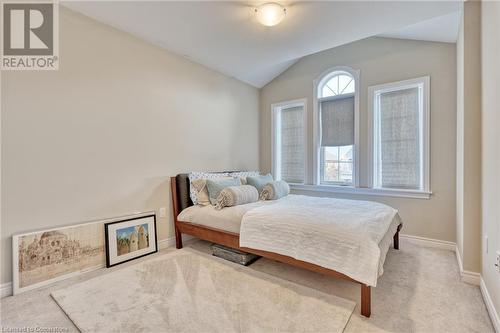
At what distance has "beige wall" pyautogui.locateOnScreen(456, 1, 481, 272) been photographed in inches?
82.2

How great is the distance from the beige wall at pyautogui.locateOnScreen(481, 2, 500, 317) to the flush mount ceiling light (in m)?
1.60

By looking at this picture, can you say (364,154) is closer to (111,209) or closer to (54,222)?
(111,209)

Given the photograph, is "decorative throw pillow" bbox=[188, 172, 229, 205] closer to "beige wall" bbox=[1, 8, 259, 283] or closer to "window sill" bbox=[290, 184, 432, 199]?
"beige wall" bbox=[1, 8, 259, 283]

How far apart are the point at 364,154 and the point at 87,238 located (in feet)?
12.6

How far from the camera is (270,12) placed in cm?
217

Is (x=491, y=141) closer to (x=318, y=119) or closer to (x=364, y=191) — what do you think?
(x=364, y=191)

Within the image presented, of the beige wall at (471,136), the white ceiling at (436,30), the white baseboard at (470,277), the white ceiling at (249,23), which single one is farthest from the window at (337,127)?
the white baseboard at (470,277)

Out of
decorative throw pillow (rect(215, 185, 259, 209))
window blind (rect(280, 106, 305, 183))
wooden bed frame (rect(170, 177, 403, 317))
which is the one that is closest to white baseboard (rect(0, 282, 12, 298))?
wooden bed frame (rect(170, 177, 403, 317))

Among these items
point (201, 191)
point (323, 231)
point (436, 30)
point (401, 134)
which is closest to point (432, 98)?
point (401, 134)

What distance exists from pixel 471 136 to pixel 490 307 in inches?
→ 56.1

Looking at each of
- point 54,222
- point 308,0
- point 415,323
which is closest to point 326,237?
point 415,323

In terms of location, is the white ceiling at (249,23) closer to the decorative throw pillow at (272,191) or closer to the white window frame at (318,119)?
the white window frame at (318,119)

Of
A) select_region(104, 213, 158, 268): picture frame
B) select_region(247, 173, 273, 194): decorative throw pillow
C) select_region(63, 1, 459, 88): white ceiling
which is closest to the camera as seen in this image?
select_region(63, 1, 459, 88): white ceiling

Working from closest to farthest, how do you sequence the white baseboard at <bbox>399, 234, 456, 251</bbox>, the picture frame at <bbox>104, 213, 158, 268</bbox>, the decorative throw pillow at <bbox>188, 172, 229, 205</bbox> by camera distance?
the picture frame at <bbox>104, 213, 158, 268</bbox>, the white baseboard at <bbox>399, 234, 456, 251</bbox>, the decorative throw pillow at <bbox>188, 172, 229, 205</bbox>
